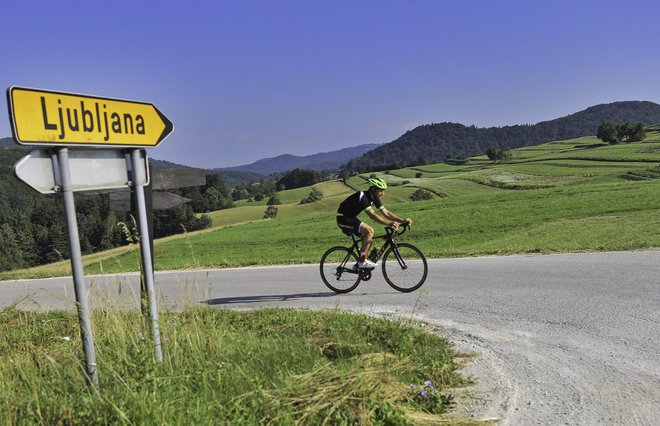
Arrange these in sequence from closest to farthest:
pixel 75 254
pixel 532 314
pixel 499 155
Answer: pixel 75 254
pixel 532 314
pixel 499 155

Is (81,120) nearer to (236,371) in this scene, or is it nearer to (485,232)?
(236,371)

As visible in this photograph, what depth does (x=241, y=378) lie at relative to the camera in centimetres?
381

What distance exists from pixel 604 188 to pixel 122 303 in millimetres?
29698

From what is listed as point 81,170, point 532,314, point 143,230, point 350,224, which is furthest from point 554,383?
point 350,224

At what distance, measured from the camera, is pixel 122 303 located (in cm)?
558

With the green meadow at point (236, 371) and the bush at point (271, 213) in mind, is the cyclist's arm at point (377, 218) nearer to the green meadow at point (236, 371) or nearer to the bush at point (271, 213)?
the green meadow at point (236, 371)

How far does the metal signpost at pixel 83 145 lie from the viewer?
3.33m

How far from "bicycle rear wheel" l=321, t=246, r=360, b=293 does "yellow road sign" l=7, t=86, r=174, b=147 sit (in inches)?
196

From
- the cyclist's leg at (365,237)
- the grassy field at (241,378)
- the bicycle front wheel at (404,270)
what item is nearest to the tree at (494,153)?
the bicycle front wheel at (404,270)

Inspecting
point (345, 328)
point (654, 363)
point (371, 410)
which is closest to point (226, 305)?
point (345, 328)

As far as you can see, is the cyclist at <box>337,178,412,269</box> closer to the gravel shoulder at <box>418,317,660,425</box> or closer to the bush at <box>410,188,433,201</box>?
the gravel shoulder at <box>418,317,660,425</box>

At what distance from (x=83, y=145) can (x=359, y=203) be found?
527 cm

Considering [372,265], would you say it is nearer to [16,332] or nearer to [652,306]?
[652,306]

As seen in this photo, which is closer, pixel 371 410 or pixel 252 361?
pixel 371 410
